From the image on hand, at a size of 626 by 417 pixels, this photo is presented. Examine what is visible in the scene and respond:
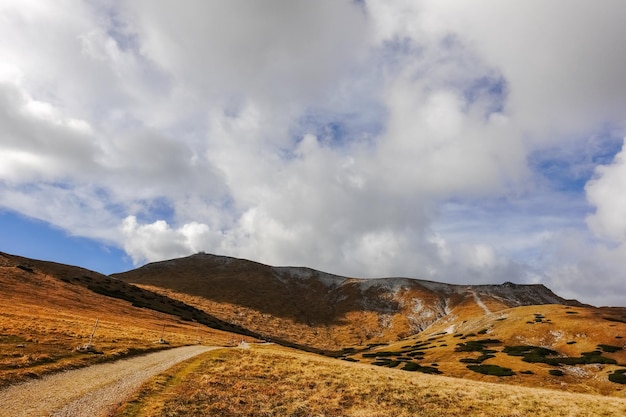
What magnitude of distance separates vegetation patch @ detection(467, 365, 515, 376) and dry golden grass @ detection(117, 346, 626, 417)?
25.1m

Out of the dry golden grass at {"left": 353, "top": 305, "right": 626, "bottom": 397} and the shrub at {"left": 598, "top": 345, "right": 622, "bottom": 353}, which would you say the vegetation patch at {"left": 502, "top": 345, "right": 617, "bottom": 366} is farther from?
the shrub at {"left": 598, "top": 345, "right": 622, "bottom": 353}

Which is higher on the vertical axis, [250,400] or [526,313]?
[526,313]

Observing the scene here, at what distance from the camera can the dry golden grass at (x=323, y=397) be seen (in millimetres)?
24625

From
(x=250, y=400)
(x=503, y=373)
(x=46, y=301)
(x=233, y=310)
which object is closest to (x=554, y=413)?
(x=250, y=400)

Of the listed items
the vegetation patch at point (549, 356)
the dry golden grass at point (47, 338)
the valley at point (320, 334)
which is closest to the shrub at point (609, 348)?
the valley at point (320, 334)

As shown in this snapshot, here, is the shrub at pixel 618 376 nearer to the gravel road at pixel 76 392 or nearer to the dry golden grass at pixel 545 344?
the dry golden grass at pixel 545 344

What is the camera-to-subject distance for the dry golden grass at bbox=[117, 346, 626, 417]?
2462cm

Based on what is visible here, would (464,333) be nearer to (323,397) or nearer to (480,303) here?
(480,303)

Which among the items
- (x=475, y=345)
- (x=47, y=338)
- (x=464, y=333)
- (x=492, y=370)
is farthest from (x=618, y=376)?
(x=47, y=338)

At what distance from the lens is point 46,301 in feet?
257

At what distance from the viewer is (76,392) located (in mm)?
22375

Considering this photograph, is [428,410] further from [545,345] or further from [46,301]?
[46,301]

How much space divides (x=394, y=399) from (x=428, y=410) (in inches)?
124

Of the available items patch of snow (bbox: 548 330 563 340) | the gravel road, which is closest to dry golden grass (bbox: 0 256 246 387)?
the gravel road
